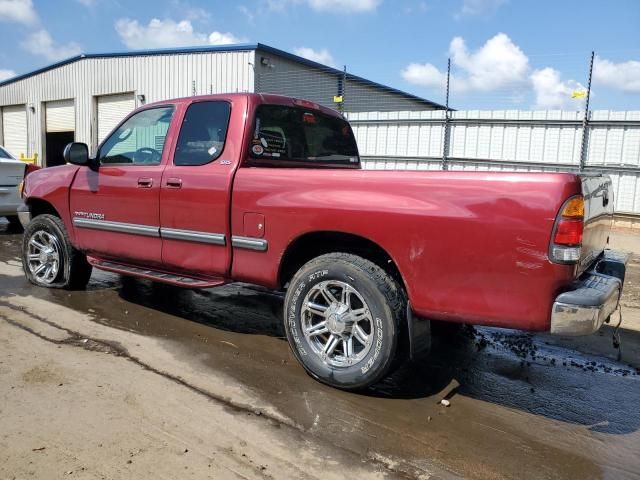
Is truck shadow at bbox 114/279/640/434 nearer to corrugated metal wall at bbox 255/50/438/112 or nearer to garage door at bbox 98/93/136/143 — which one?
corrugated metal wall at bbox 255/50/438/112

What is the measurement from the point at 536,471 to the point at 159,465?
187 cm

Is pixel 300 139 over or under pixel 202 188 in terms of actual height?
over

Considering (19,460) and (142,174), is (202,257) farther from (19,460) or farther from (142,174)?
(19,460)

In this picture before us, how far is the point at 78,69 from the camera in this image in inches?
864

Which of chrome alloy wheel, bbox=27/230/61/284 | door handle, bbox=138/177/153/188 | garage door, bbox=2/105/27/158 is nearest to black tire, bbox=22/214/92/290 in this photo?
chrome alloy wheel, bbox=27/230/61/284

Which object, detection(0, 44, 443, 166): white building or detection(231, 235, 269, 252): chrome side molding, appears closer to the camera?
detection(231, 235, 269, 252): chrome side molding

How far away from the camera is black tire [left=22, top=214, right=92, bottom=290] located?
558 centimetres

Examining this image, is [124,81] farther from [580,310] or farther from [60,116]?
Answer: [580,310]

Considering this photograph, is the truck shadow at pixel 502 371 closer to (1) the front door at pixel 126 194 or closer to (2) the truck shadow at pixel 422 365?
(2) the truck shadow at pixel 422 365

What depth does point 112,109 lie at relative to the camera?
826 inches

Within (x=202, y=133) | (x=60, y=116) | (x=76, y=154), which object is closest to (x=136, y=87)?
(x=60, y=116)

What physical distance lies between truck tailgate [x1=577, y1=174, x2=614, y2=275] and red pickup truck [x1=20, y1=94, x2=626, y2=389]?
0.03 metres

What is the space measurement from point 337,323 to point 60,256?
3.57 m

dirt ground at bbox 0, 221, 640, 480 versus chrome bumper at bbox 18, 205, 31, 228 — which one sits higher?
chrome bumper at bbox 18, 205, 31, 228
